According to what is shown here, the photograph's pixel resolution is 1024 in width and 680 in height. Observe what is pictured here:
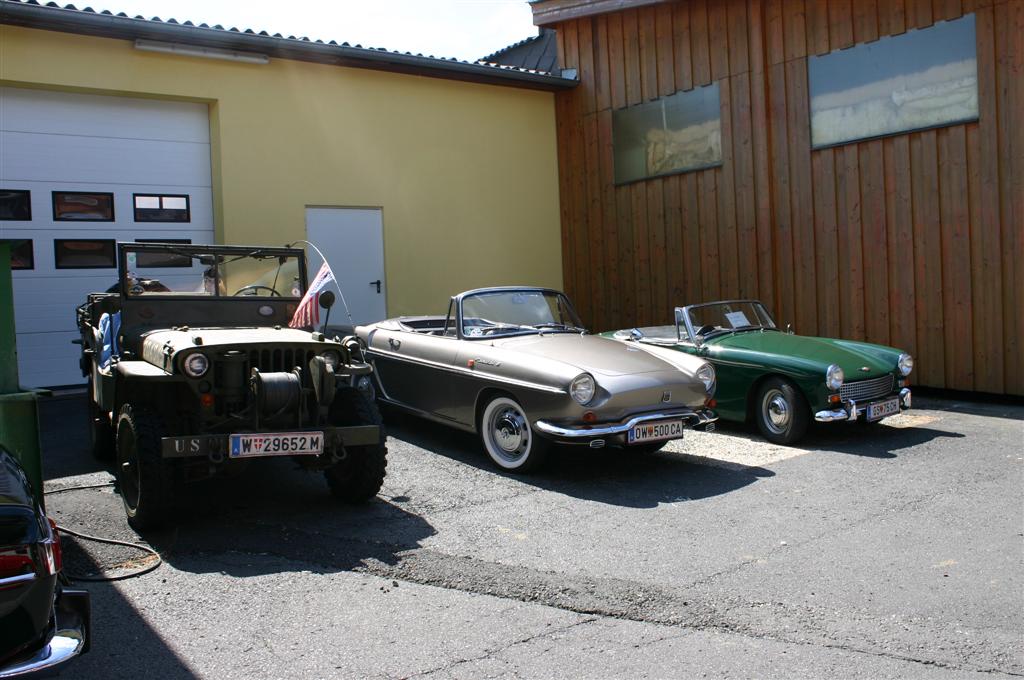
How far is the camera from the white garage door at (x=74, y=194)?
980 cm

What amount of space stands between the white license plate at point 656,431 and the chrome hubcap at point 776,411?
157cm

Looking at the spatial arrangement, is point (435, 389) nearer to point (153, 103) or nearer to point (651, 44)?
point (153, 103)

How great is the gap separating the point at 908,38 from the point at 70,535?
957 centimetres

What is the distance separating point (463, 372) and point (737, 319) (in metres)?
3.26

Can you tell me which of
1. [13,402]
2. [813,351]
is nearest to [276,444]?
[13,402]

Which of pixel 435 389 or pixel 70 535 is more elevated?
pixel 435 389

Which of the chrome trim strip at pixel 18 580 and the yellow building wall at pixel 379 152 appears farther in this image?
the yellow building wall at pixel 379 152

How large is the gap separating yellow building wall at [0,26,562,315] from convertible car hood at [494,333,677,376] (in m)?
5.53

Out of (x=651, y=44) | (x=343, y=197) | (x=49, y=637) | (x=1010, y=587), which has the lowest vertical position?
(x=1010, y=587)

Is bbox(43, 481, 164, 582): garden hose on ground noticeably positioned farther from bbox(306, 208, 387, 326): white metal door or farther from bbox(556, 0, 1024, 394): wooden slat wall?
bbox(556, 0, 1024, 394): wooden slat wall

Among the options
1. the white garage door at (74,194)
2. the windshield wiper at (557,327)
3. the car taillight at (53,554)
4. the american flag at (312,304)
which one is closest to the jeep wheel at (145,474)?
the american flag at (312,304)

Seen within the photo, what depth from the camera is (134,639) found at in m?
3.56

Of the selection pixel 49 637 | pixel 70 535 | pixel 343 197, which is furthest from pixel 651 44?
pixel 49 637

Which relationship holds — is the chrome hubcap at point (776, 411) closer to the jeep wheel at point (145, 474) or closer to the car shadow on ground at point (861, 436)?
the car shadow on ground at point (861, 436)
